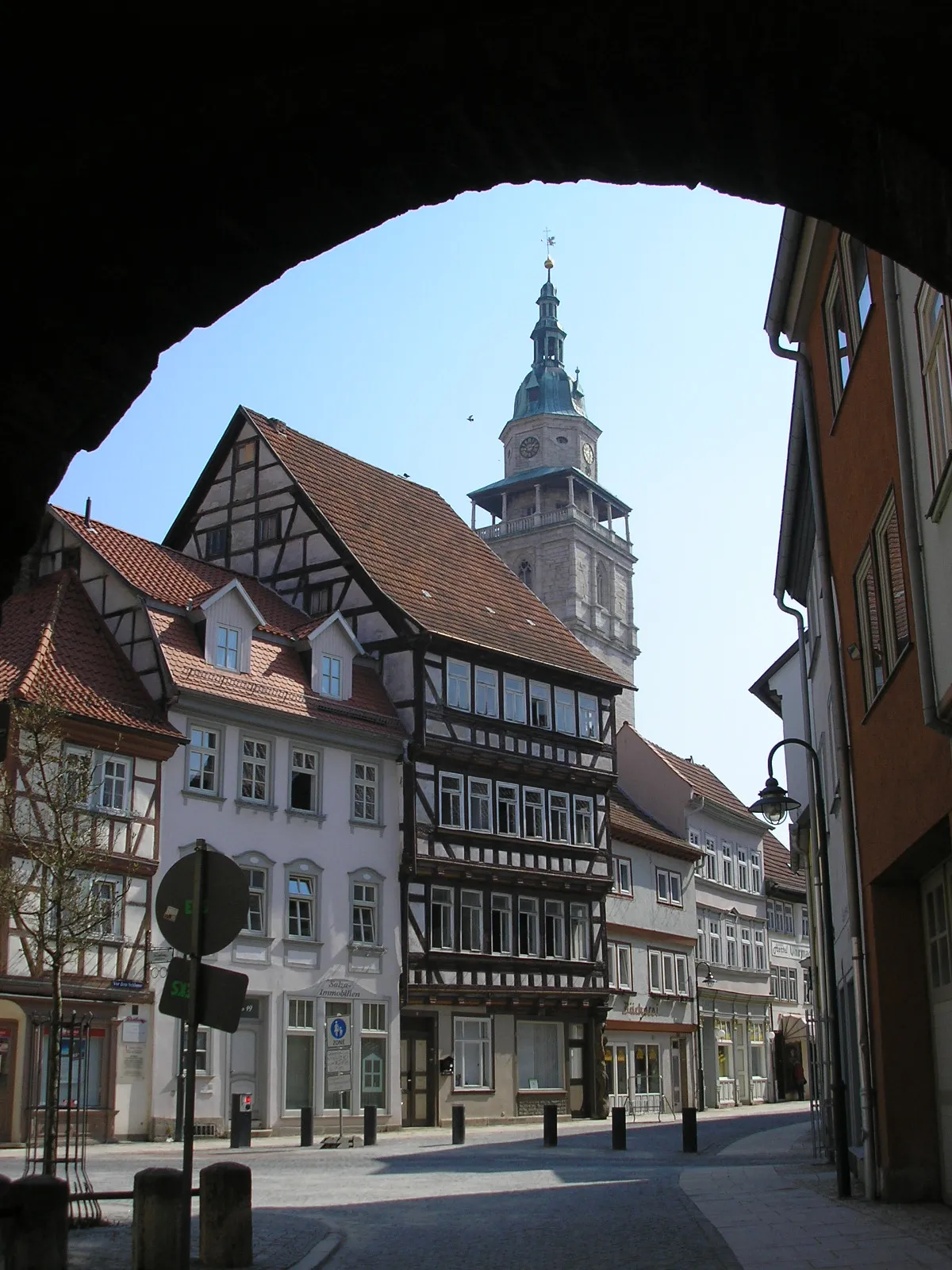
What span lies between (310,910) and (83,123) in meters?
30.2

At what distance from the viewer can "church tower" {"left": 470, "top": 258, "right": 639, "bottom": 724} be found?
98688 millimetres

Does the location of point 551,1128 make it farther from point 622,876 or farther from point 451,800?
point 622,876

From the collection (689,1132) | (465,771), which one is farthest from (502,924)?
(689,1132)

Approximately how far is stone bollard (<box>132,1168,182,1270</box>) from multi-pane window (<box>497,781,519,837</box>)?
96.7 ft

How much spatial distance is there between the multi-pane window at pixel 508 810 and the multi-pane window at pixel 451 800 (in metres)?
1.44

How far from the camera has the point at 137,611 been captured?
32531mm

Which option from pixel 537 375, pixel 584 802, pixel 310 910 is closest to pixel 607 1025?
pixel 584 802

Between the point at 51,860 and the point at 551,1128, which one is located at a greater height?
the point at 51,860

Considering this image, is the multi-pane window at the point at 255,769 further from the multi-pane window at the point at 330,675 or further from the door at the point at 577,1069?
the door at the point at 577,1069

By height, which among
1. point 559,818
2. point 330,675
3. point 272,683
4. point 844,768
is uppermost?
point 330,675

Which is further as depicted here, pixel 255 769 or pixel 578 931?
pixel 578 931

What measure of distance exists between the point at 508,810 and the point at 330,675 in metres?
6.21

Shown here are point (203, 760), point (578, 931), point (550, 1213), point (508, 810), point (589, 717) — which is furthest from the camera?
point (589, 717)

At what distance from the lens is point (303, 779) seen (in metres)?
34.1
